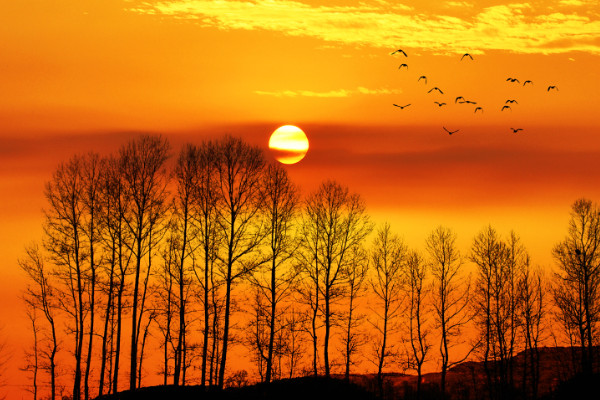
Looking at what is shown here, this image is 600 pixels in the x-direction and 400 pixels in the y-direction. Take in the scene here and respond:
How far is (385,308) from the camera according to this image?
53.4m

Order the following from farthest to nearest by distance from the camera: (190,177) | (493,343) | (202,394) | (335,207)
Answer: (493,343), (335,207), (190,177), (202,394)

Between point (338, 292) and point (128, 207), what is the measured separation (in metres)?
15.9

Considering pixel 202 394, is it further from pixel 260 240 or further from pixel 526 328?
pixel 526 328

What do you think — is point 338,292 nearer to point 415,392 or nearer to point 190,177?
point 190,177

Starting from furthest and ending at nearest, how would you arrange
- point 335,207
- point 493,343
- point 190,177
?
1. point 493,343
2. point 335,207
3. point 190,177

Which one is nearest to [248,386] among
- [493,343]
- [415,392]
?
[415,392]

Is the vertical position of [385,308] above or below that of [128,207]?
below

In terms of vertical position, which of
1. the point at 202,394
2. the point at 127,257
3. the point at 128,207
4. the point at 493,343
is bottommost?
the point at 202,394

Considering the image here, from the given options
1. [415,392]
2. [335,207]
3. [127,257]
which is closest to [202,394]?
[127,257]

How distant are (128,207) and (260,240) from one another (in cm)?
961

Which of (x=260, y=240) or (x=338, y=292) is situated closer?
(x=260, y=240)

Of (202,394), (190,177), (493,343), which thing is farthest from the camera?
(493,343)

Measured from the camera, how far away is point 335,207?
51375 mm

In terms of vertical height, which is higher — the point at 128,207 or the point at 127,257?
the point at 128,207
